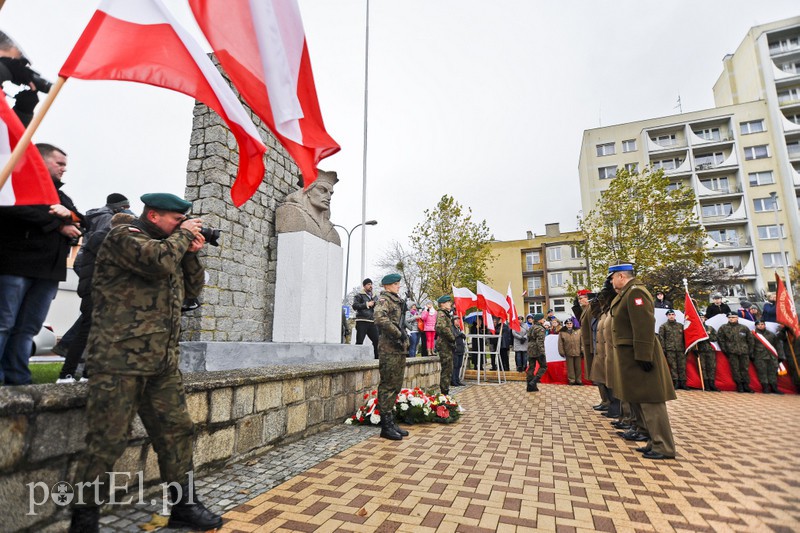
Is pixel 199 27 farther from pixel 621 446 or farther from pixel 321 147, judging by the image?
pixel 621 446

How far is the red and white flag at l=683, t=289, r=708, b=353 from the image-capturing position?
33.7 feet

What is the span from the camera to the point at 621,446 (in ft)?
16.0

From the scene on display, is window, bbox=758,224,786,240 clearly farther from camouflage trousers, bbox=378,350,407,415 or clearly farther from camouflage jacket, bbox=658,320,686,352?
camouflage trousers, bbox=378,350,407,415

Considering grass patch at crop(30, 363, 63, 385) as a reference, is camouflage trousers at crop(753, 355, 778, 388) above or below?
below

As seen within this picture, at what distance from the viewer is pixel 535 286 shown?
159 feet

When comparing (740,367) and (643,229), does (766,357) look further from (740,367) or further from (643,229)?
(643,229)

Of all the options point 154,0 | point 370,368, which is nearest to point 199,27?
point 154,0

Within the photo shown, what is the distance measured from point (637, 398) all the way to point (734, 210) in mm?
44596

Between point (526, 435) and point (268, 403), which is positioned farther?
point (526, 435)

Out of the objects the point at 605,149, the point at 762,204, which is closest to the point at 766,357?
the point at 605,149

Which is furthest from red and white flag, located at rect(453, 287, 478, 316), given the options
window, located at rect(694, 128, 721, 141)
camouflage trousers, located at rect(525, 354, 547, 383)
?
window, located at rect(694, 128, 721, 141)

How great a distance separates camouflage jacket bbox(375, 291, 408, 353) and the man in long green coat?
8.49 ft

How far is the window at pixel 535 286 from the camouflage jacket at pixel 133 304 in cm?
4847

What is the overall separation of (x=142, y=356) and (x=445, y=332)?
278 inches
